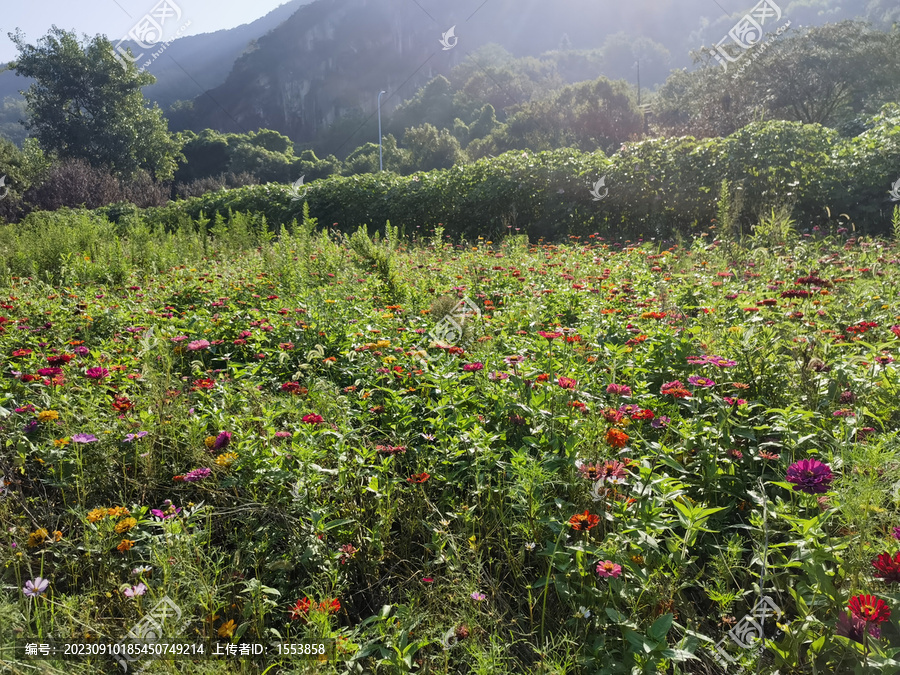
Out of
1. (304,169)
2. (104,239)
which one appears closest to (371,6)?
(304,169)

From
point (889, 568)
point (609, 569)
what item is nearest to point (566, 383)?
point (609, 569)

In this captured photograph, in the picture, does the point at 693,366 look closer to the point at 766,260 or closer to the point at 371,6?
the point at 766,260

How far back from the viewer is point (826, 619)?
144 centimetres

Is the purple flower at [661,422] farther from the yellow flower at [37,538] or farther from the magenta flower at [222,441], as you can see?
the yellow flower at [37,538]

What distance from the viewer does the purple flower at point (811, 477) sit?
4.58ft

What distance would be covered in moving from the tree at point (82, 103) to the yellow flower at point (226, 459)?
123 ft

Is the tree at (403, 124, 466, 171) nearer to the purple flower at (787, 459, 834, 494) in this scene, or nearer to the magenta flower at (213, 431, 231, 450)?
the magenta flower at (213, 431, 231, 450)

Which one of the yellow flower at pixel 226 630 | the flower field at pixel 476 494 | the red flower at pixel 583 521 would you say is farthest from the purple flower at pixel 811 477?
the yellow flower at pixel 226 630

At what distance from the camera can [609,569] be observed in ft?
4.80

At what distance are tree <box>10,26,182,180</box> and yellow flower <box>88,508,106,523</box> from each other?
3748 cm

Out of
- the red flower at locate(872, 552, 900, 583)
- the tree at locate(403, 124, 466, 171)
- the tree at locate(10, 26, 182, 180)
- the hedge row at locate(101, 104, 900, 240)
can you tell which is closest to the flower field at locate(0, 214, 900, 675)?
the red flower at locate(872, 552, 900, 583)

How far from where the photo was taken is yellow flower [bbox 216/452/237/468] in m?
2.05

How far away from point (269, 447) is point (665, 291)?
335cm

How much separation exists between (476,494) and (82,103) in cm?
4313
